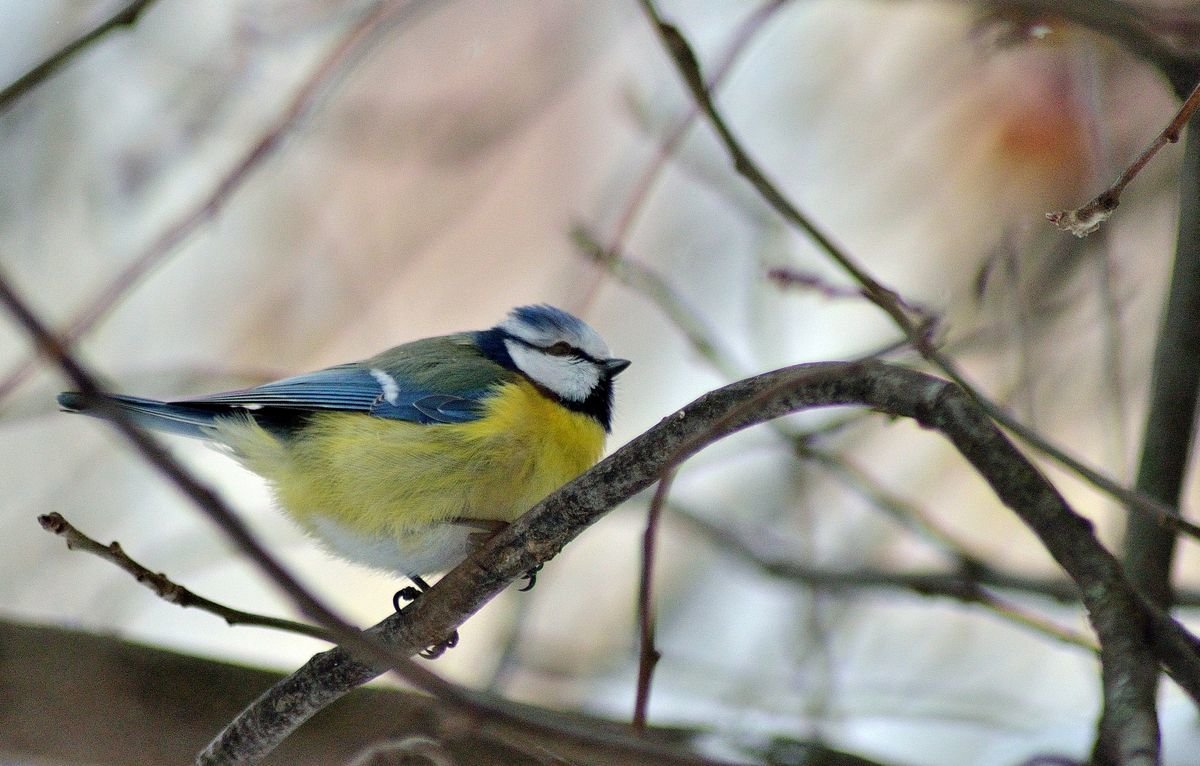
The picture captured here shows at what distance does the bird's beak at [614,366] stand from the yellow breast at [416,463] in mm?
343

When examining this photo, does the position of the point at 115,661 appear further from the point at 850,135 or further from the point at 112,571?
the point at 850,135

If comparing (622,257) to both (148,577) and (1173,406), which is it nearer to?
(1173,406)

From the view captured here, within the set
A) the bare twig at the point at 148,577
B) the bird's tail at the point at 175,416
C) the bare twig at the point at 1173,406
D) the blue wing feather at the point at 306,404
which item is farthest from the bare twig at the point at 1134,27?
the bird's tail at the point at 175,416

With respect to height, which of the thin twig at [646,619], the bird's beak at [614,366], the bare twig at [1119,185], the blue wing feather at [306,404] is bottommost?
the thin twig at [646,619]

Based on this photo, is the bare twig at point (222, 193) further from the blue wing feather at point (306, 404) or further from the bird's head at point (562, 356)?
the bird's head at point (562, 356)

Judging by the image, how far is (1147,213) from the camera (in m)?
3.62

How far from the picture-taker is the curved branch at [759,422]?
1186 mm

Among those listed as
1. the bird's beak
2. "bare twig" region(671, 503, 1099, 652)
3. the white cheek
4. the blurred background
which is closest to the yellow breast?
the white cheek

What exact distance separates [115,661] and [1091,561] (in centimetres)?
200

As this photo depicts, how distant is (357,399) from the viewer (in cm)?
268

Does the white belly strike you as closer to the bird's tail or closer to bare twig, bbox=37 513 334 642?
the bird's tail

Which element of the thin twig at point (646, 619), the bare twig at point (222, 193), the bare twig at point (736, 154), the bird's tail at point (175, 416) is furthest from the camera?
the bird's tail at point (175, 416)

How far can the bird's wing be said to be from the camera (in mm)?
2570

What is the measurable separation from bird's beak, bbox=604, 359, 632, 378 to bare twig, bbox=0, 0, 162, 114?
144cm
